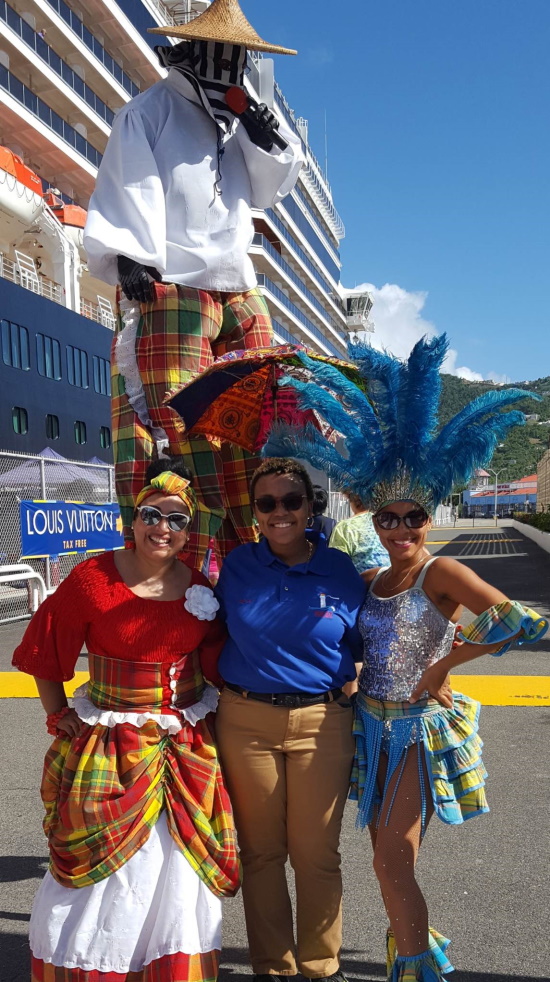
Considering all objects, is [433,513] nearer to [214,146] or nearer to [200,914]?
[200,914]

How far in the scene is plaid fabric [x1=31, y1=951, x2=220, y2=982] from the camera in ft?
6.17

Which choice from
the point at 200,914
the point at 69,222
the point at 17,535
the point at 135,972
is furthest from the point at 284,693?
the point at 69,222

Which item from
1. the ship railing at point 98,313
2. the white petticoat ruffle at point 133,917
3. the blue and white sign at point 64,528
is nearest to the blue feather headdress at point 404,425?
the white petticoat ruffle at point 133,917

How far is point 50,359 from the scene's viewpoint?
18234 millimetres

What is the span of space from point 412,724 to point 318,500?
829mm

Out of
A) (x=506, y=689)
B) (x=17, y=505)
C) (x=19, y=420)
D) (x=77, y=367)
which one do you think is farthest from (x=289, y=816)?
(x=77, y=367)

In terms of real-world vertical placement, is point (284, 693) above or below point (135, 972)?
above

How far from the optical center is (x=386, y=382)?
2.15m

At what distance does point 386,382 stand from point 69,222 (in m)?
19.8

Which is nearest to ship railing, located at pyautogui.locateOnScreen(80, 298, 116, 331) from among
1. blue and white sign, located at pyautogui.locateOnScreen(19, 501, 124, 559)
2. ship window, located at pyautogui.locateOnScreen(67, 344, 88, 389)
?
ship window, located at pyautogui.locateOnScreen(67, 344, 88, 389)

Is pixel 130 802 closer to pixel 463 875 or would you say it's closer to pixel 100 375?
pixel 463 875

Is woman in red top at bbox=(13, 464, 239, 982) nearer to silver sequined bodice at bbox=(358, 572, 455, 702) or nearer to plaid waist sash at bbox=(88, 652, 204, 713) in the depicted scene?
plaid waist sash at bbox=(88, 652, 204, 713)

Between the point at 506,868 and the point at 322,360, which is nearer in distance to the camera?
the point at 322,360

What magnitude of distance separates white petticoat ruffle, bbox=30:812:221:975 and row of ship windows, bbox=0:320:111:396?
620 inches
